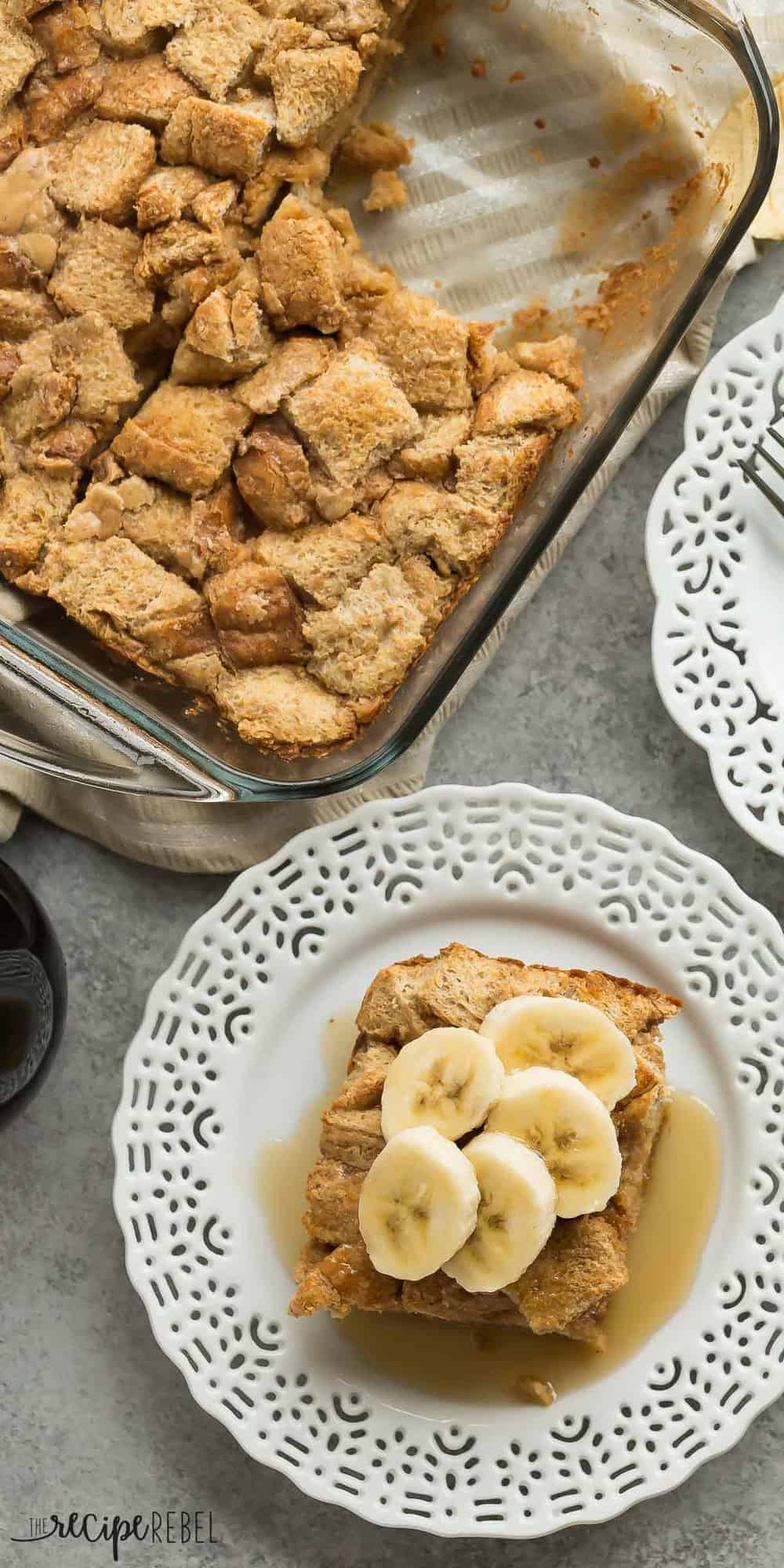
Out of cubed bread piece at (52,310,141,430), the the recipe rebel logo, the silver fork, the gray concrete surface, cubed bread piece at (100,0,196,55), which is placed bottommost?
the the recipe rebel logo

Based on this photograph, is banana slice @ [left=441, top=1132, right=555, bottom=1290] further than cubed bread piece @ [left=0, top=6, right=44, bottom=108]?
No

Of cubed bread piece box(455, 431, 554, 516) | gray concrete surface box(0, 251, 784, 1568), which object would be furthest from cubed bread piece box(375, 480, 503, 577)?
gray concrete surface box(0, 251, 784, 1568)

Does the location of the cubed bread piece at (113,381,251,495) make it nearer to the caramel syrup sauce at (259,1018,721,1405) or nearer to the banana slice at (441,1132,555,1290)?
the banana slice at (441,1132,555,1290)

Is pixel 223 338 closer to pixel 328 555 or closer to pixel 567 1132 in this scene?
pixel 328 555

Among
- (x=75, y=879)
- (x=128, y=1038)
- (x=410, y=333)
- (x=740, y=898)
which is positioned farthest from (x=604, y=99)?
(x=128, y=1038)

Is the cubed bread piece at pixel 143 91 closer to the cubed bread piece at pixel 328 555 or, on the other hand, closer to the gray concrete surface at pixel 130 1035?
the cubed bread piece at pixel 328 555

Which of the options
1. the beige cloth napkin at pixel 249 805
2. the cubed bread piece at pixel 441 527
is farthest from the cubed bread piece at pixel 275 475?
the beige cloth napkin at pixel 249 805

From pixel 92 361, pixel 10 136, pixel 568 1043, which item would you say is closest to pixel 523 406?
pixel 92 361

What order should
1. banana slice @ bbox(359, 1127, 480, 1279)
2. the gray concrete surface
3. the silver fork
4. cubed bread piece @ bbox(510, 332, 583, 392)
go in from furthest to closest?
the gray concrete surface < the silver fork < cubed bread piece @ bbox(510, 332, 583, 392) < banana slice @ bbox(359, 1127, 480, 1279)
